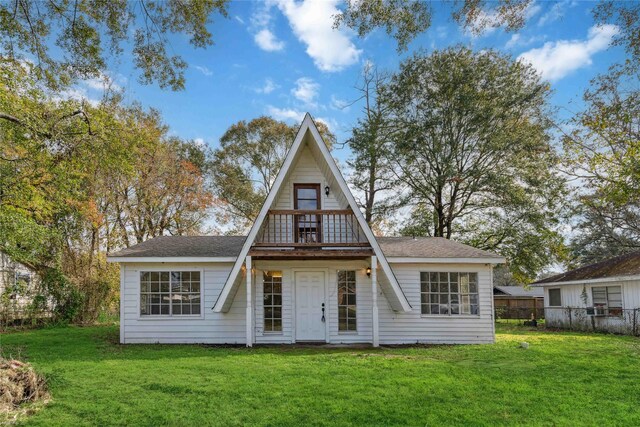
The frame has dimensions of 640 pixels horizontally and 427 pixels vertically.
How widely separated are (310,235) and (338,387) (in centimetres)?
621

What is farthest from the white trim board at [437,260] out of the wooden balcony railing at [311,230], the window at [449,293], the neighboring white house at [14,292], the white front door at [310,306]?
the neighboring white house at [14,292]

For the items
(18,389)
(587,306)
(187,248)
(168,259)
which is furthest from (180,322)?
(587,306)

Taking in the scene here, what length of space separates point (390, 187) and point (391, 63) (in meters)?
6.61

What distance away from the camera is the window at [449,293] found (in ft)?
41.2

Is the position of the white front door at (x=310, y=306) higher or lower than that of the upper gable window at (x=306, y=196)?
lower

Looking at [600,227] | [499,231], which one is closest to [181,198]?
[499,231]

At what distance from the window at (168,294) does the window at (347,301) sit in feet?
12.9

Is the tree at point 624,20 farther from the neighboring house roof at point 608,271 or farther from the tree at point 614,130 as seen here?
the neighboring house roof at point 608,271

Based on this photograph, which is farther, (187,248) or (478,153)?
(478,153)

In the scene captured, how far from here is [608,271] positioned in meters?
17.6

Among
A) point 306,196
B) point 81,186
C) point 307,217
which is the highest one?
point 81,186

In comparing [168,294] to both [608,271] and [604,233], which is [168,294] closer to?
[608,271]

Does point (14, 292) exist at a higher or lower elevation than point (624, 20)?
lower

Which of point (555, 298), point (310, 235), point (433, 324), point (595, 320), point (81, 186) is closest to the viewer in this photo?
point (433, 324)
